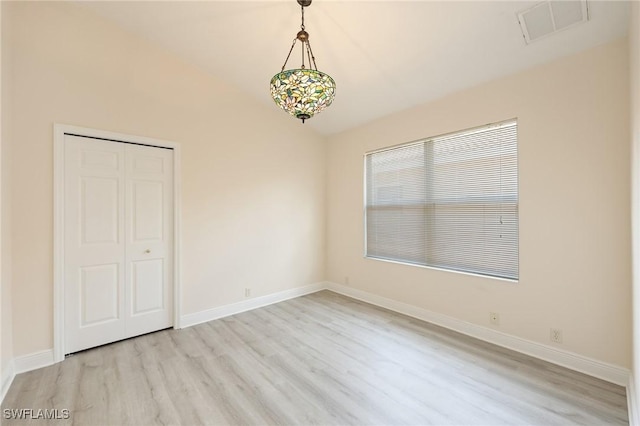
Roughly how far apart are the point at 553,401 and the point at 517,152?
209 cm

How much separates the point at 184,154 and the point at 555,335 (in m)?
4.29

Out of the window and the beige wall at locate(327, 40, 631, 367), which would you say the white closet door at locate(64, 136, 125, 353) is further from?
the beige wall at locate(327, 40, 631, 367)

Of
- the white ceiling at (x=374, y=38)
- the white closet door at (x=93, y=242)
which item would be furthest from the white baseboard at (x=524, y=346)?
the white closet door at (x=93, y=242)

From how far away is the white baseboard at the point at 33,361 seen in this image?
237 centimetres

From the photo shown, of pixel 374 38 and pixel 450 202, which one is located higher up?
pixel 374 38

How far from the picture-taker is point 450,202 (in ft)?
10.7

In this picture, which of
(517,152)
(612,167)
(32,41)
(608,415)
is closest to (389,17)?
(517,152)

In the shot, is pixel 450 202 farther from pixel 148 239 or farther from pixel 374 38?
pixel 148 239

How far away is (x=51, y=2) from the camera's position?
2.56 metres

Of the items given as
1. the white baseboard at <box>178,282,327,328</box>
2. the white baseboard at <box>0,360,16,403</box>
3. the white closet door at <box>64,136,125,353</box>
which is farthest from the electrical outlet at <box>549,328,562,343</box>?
the white baseboard at <box>0,360,16,403</box>

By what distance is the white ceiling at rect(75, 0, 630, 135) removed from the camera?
7.29 feet

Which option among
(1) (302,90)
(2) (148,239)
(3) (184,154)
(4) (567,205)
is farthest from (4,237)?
(4) (567,205)

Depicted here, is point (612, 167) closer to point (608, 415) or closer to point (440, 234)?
point (440, 234)

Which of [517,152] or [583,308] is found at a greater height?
[517,152]
